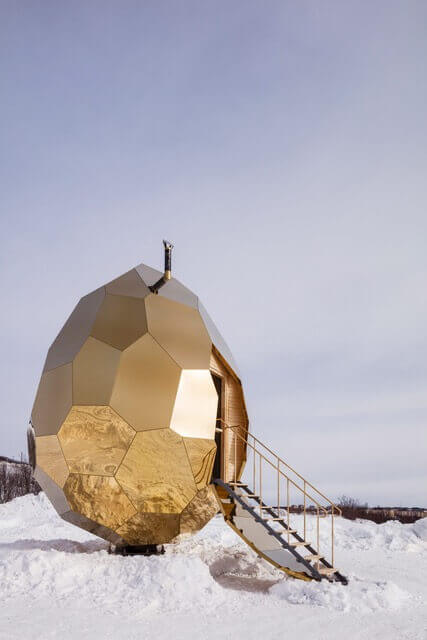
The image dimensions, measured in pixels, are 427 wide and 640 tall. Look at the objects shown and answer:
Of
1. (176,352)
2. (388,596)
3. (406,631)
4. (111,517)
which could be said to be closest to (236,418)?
(176,352)

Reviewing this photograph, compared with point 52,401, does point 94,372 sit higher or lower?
higher

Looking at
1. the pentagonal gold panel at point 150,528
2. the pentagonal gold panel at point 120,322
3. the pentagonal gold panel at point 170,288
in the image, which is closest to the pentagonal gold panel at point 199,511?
the pentagonal gold panel at point 150,528

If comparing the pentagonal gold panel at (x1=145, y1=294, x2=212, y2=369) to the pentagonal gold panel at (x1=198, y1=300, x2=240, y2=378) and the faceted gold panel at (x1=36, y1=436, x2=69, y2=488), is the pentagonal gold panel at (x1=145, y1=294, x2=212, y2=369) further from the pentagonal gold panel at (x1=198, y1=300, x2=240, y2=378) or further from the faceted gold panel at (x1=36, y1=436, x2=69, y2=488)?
the faceted gold panel at (x1=36, y1=436, x2=69, y2=488)

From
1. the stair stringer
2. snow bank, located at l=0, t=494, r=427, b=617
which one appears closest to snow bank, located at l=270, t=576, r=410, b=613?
snow bank, located at l=0, t=494, r=427, b=617

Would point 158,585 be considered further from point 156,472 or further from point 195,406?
point 195,406

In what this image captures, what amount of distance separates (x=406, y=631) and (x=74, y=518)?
4.87 m

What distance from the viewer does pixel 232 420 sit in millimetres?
10797

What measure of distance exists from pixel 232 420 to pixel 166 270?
2.92 meters

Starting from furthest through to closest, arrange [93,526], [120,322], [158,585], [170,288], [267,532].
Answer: [170,288] → [267,532] → [120,322] → [93,526] → [158,585]

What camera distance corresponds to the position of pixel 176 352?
919 cm

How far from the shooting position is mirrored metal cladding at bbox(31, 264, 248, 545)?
859 cm

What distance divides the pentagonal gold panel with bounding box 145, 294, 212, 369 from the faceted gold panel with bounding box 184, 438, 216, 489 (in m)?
1.13

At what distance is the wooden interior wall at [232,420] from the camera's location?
414 inches

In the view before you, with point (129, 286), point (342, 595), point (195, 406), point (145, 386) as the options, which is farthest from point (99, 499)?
point (342, 595)
